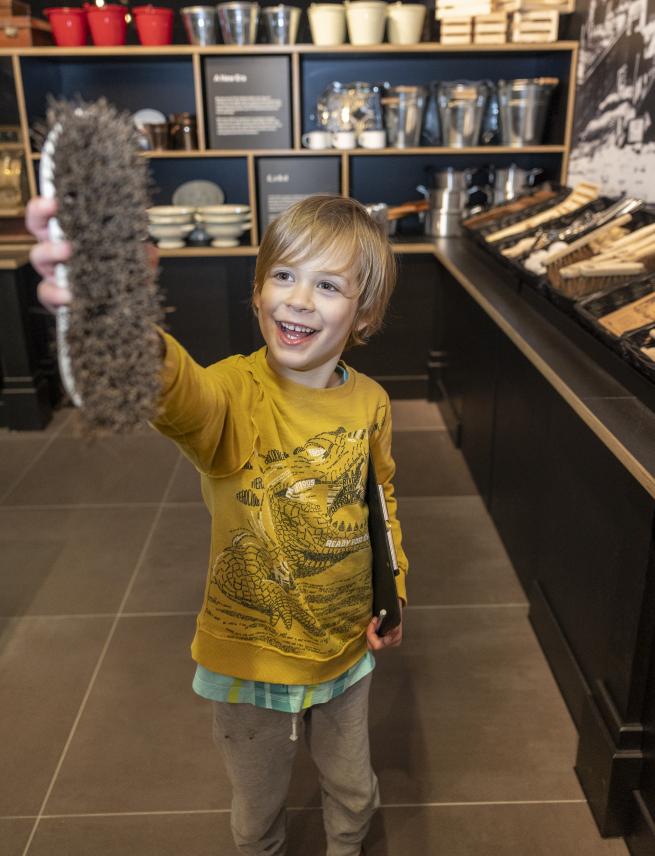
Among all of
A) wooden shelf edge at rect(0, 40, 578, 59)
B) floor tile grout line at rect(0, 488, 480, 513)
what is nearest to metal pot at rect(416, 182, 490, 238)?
wooden shelf edge at rect(0, 40, 578, 59)

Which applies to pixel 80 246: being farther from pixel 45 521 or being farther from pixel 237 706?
pixel 45 521

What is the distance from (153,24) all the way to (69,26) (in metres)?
0.39

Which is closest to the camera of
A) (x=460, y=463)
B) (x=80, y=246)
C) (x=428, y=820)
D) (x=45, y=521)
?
(x=80, y=246)

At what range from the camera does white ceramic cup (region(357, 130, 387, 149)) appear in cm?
409

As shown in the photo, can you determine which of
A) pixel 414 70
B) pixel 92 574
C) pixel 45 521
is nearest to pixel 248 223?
pixel 414 70

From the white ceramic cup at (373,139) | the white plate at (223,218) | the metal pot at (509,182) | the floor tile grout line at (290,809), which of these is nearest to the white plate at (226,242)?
the white plate at (223,218)

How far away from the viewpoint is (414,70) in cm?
434

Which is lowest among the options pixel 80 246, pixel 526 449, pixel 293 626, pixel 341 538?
pixel 526 449

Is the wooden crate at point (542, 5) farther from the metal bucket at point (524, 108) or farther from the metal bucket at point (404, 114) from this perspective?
the metal bucket at point (404, 114)

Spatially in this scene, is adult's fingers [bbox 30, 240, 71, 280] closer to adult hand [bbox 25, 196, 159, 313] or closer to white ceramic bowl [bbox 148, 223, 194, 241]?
adult hand [bbox 25, 196, 159, 313]

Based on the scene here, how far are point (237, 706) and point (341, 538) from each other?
1.02 ft

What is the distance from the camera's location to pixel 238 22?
387 cm

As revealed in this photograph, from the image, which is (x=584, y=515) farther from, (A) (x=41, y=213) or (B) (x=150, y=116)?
(B) (x=150, y=116)

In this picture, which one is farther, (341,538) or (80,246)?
(341,538)
